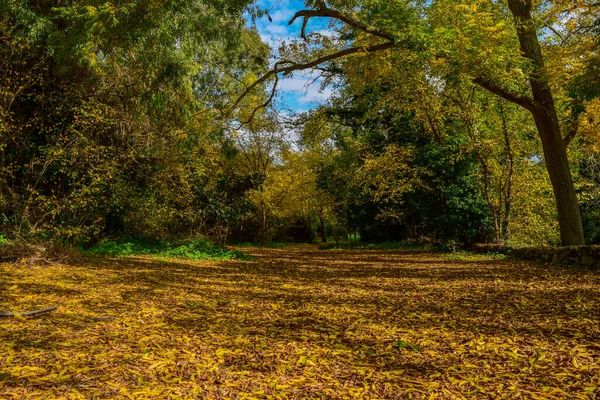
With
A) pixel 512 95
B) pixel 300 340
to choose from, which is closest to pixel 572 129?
pixel 512 95

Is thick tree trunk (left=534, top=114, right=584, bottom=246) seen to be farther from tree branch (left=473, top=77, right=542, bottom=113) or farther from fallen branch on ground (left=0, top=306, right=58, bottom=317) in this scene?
fallen branch on ground (left=0, top=306, right=58, bottom=317)

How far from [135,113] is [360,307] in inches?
314

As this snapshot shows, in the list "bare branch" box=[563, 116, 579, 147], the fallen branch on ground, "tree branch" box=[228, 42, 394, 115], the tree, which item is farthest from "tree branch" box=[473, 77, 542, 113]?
the fallen branch on ground

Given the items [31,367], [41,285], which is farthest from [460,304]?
[41,285]

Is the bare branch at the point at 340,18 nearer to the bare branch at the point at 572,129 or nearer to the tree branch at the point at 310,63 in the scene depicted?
the tree branch at the point at 310,63

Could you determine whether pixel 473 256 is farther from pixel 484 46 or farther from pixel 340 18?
pixel 340 18

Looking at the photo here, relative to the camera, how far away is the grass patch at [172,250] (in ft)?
34.7

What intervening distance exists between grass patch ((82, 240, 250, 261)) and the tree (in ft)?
17.4

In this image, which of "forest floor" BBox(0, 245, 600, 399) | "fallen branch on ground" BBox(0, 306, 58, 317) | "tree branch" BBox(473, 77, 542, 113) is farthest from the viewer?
"tree branch" BBox(473, 77, 542, 113)

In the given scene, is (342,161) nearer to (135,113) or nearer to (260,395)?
(135,113)

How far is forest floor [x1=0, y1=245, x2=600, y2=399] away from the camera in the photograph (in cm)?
247

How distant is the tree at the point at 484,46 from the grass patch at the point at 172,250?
5.31m

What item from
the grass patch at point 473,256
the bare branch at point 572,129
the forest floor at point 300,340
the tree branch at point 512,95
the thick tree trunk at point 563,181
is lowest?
the forest floor at point 300,340

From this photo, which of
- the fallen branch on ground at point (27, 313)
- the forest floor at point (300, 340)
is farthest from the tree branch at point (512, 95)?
the fallen branch on ground at point (27, 313)
